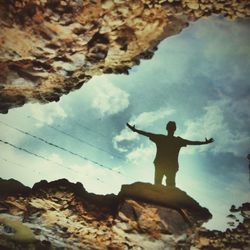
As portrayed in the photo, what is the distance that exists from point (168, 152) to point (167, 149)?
0.08 meters

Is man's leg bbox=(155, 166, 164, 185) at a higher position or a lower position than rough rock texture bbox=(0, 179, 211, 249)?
higher

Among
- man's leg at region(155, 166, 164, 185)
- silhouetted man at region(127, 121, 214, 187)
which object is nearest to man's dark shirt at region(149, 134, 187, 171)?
silhouetted man at region(127, 121, 214, 187)

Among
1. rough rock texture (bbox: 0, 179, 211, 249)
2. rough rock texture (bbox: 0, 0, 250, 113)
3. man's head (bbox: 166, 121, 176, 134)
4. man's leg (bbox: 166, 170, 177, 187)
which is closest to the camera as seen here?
rough rock texture (bbox: 0, 0, 250, 113)

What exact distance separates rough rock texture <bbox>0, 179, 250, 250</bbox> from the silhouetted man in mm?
463

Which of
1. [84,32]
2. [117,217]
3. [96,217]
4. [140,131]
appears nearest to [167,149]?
[140,131]

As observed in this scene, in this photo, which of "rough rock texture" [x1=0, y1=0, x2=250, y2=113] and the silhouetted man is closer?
"rough rock texture" [x1=0, y1=0, x2=250, y2=113]

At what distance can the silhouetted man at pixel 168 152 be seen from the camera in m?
7.48

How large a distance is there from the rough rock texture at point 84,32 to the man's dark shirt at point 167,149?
2101mm

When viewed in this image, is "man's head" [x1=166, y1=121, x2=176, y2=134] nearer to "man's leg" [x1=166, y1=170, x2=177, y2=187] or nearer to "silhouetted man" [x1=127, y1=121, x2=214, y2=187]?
"silhouetted man" [x1=127, y1=121, x2=214, y2=187]

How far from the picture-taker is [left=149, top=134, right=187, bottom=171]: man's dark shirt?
7.50 metres

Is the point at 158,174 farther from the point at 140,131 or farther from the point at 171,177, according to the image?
the point at 140,131

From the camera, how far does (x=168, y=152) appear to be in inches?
297

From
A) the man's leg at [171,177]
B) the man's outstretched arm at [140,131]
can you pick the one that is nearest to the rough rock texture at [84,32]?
the man's outstretched arm at [140,131]

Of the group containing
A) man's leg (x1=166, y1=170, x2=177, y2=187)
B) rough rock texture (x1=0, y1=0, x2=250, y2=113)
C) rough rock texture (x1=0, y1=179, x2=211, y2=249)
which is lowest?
rough rock texture (x1=0, y1=179, x2=211, y2=249)
